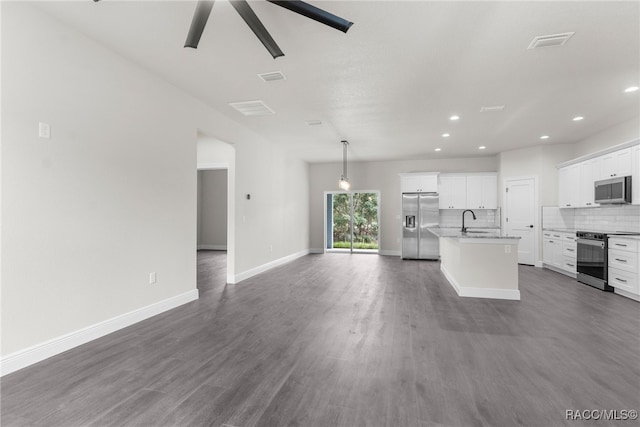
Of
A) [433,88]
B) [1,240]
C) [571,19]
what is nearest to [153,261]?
[1,240]

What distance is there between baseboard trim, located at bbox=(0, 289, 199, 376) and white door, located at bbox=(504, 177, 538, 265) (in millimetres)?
7413

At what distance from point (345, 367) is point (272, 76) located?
124 inches

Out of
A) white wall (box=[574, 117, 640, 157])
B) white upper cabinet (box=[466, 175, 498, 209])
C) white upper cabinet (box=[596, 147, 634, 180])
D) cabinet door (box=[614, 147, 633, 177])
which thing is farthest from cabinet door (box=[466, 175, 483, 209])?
cabinet door (box=[614, 147, 633, 177])

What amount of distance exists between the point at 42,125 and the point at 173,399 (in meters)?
2.44

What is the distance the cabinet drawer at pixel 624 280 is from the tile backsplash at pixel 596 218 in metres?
1.03

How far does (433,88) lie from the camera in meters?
3.82

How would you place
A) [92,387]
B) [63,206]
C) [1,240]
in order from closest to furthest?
[92,387] → [1,240] → [63,206]

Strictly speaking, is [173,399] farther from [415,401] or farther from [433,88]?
[433,88]

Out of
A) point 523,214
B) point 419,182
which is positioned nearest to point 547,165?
point 523,214

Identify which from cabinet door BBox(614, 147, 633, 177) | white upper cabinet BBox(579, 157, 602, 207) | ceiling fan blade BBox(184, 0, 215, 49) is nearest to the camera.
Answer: ceiling fan blade BBox(184, 0, 215, 49)

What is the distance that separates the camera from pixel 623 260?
14.6 ft

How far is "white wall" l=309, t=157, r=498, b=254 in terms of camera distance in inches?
331

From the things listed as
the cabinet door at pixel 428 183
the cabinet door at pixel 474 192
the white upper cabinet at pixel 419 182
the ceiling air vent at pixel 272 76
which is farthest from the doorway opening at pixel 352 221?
the ceiling air vent at pixel 272 76

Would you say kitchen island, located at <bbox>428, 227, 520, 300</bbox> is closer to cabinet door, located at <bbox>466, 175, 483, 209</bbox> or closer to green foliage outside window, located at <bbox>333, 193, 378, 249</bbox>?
cabinet door, located at <bbox>466, 175, 483, 209</bbox>
